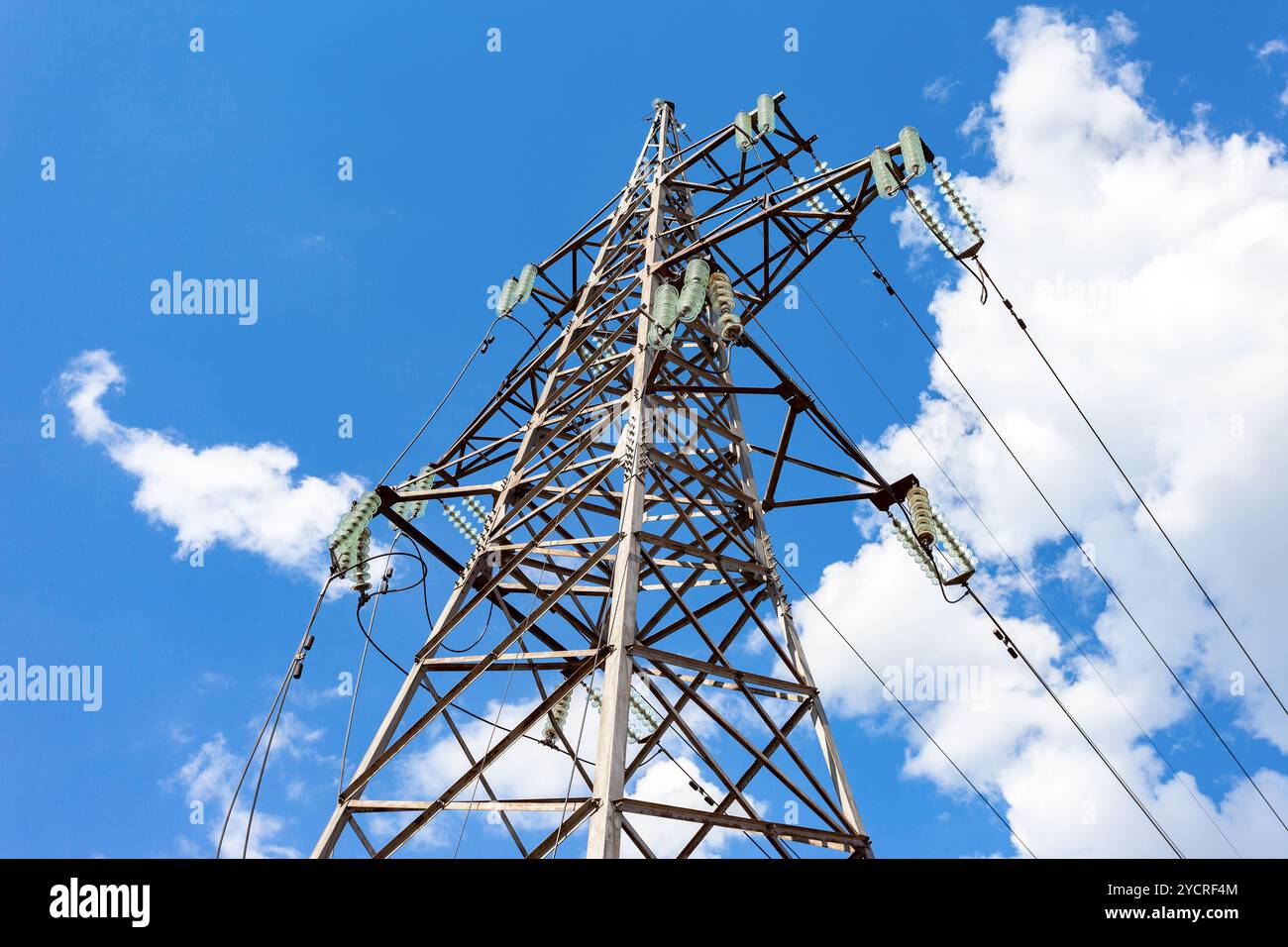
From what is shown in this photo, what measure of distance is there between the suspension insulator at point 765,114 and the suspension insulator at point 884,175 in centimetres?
257

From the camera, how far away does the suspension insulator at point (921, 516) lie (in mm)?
11070

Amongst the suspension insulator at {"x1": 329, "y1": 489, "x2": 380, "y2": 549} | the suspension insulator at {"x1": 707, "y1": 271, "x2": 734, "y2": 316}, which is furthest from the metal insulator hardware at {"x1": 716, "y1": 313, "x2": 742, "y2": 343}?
the suspension insulator at {"x1": 329, "y1": 489, "x2": 380, "y2": 549}

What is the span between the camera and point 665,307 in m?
10.8

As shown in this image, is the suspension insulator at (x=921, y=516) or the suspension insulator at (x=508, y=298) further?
the suspension insulator at (x=508, y=298)

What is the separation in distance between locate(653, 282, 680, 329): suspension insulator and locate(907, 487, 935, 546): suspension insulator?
3.83m

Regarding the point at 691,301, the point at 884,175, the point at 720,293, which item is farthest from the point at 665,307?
the point at 884,175

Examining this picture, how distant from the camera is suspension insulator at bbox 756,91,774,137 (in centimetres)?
1422

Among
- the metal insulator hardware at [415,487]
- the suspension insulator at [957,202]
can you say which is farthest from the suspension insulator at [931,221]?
the metal insulator hardware at [415,487]

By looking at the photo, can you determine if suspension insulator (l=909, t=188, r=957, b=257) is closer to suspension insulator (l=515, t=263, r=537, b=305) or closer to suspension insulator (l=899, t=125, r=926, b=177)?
suspension insulator (l=899, t=125, r=926, b=177)

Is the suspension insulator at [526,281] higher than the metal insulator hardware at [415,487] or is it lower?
higher

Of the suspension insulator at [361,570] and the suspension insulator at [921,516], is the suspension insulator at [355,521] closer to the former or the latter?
the suspension insulator at [361,570]
